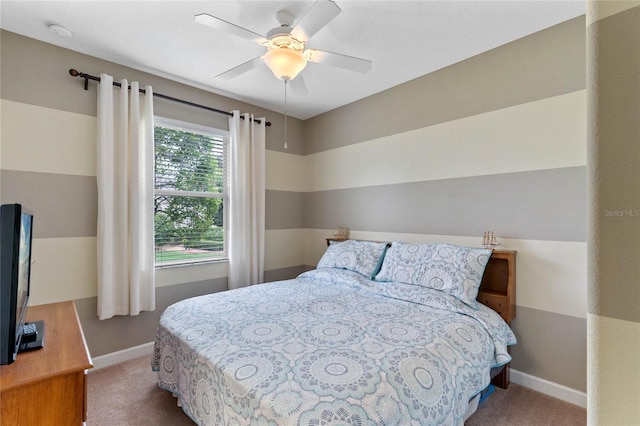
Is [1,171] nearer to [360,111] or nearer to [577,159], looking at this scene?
[360,111]

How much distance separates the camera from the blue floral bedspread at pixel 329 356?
1189 mm

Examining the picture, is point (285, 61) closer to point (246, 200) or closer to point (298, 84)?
point (298, 84)

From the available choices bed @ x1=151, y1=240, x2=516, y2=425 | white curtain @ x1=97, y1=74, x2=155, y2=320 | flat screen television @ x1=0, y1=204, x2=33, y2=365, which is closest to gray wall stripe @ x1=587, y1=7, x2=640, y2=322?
bed @ x1=151, y1=240, x2=516, y2=425

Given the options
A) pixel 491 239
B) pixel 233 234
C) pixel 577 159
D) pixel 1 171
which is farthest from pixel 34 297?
pixel 577 159

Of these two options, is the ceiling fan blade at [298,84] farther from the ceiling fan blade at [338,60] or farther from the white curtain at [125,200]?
the white curtain at [125,200]

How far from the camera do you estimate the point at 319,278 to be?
9.77ft

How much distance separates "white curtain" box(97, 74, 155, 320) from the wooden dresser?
1.39 metres

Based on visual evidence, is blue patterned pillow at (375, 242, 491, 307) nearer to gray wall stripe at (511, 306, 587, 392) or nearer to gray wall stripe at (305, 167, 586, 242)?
gray wall stripe at (305, 167, 586, 242)

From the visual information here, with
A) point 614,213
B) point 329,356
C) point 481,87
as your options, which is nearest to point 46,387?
point 329,356

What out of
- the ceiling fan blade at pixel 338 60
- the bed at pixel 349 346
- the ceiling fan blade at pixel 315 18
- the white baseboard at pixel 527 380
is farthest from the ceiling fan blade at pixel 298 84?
the white baseboard at pixel 527 380

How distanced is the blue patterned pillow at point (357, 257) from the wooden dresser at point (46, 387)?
2094 millimetres

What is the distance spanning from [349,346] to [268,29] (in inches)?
86.3

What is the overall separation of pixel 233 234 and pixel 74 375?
2.23 meters

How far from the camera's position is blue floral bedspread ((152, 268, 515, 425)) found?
119cm
